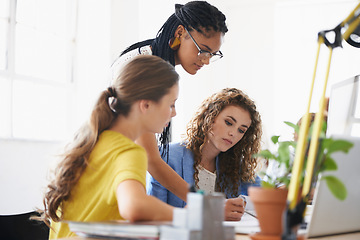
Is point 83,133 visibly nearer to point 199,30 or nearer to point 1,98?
point 199,30

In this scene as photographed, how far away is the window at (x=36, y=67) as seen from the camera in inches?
143

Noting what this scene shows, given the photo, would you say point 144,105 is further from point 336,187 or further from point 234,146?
point 234,146

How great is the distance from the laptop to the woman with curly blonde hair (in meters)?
1.04

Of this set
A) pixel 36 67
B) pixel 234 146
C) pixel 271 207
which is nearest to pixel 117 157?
pixel 271 207

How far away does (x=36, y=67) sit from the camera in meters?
3.94

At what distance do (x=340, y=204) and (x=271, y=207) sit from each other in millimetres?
234

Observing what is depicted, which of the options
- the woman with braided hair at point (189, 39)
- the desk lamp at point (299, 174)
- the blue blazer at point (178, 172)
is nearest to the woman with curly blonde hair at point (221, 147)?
the blue blazer at point (178, 172)

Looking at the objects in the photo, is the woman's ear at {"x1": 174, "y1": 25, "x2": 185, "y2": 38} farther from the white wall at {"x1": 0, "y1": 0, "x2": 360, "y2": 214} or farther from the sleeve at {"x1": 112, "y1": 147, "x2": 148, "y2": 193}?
the white wall at {"x1": 0, "y1": 0, "x2": 360, "y2": 214}

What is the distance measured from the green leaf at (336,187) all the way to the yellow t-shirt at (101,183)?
449 mm

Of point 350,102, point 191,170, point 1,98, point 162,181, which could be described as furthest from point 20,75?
point 350,102

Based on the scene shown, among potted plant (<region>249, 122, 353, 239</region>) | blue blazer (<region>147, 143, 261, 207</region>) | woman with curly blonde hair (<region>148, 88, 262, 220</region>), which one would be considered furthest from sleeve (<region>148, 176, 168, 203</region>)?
potted plant (<region>249, 122, 353, 239</region>)

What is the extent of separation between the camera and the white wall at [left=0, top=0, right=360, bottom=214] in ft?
14.1

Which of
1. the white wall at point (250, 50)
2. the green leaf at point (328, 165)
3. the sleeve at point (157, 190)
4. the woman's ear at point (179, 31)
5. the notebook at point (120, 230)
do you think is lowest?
the sleeve at point (157, 190)

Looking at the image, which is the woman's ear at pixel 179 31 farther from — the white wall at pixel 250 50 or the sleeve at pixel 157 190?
the white wall at pixel 250 50
